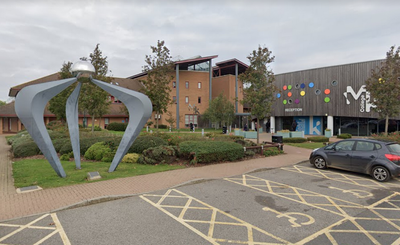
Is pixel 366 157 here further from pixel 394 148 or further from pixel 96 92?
pixel 96 92

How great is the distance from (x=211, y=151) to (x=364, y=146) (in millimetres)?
5875

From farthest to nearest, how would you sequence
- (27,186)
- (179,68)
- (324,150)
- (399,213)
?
(179,68), (324,150), (27,186), (399,213)

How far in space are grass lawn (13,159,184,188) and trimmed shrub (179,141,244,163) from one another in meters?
1.02

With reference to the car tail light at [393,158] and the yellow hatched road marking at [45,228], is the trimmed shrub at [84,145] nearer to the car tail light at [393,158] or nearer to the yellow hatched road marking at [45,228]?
the yellow hatched road marking at [45,228]

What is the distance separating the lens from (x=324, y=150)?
10039 millimetres

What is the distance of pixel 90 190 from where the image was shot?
6.73 meters

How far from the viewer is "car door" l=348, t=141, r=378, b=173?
8.34 m

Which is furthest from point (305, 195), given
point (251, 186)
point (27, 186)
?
point (27, 186)

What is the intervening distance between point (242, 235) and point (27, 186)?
6.64 m

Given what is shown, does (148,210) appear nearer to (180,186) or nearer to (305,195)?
(180,186)

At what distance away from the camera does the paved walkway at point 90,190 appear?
5535 millimetres

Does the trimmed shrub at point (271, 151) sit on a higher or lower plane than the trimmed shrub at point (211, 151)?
lower

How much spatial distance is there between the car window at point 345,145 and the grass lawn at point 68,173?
654 centimetres

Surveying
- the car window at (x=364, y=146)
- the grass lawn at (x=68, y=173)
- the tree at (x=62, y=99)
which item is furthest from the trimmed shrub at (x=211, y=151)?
the tree at (x=62, y=99)
